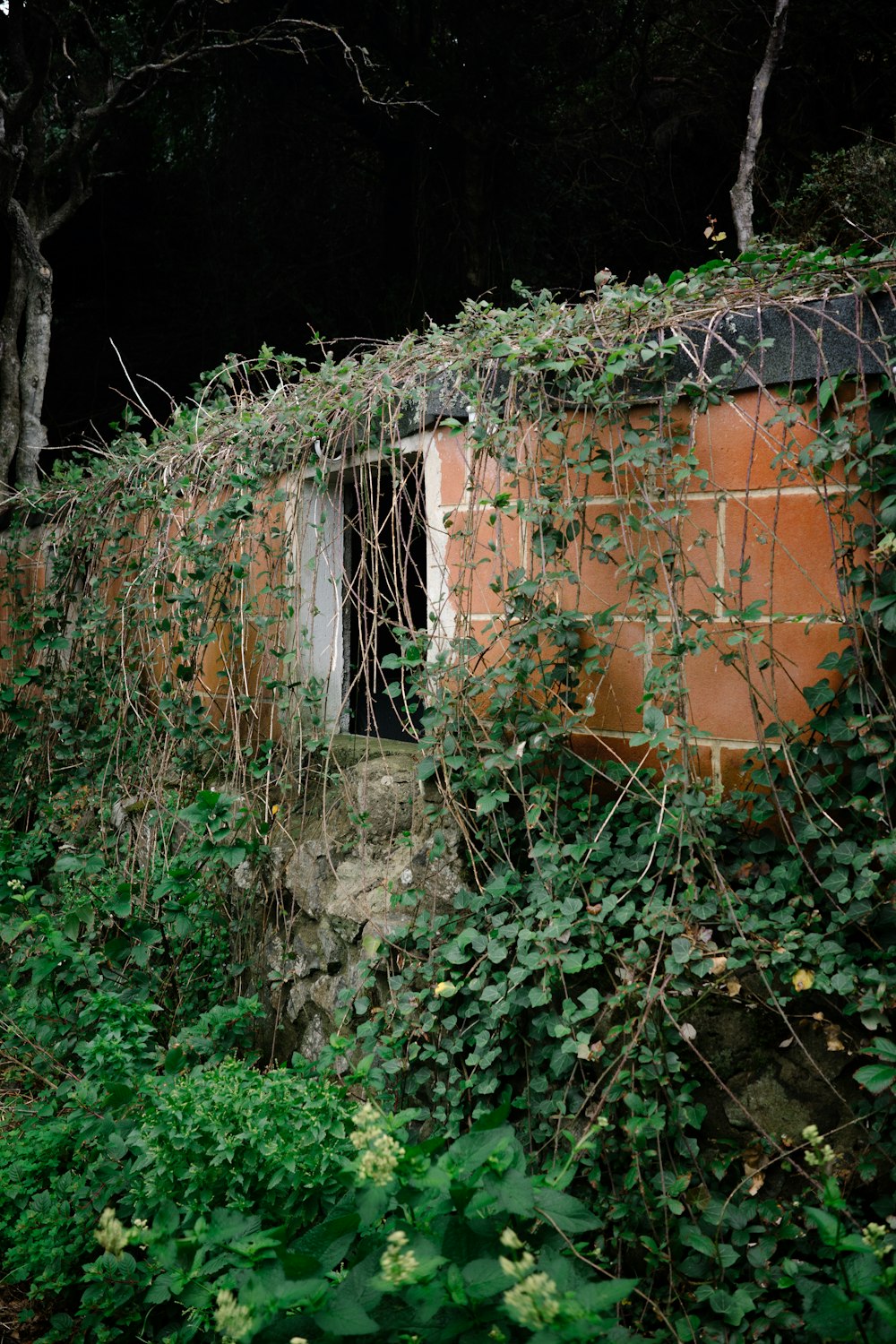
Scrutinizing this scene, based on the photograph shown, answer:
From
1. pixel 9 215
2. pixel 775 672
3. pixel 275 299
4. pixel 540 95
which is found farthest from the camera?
pixel 275 299

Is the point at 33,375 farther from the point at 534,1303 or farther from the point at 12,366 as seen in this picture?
the point at 534,1303

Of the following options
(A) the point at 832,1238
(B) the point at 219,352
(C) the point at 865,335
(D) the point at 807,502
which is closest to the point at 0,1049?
(A) the point at 832,1238

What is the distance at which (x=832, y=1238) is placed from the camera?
135 centimetres

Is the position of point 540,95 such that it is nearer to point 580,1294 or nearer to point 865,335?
point 865,335

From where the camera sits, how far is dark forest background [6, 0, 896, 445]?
7.01m

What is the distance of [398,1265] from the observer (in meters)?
1.33

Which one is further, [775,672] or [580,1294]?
[775,672]

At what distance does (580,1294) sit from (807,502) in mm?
1661

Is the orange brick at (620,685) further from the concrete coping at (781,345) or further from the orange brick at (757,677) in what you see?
the concrete coping at (781,345)

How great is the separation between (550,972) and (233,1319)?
0.97 metres

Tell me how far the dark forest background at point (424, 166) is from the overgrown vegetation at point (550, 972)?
488 centimetres

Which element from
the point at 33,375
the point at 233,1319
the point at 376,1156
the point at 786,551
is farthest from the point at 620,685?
the point at 33,375

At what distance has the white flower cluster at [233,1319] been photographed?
131 cm

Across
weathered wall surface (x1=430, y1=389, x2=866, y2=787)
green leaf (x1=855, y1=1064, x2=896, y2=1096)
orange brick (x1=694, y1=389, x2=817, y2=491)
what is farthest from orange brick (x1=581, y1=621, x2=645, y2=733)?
green leaf (x1=855, y1=1064, x2=896, y2=1096)
